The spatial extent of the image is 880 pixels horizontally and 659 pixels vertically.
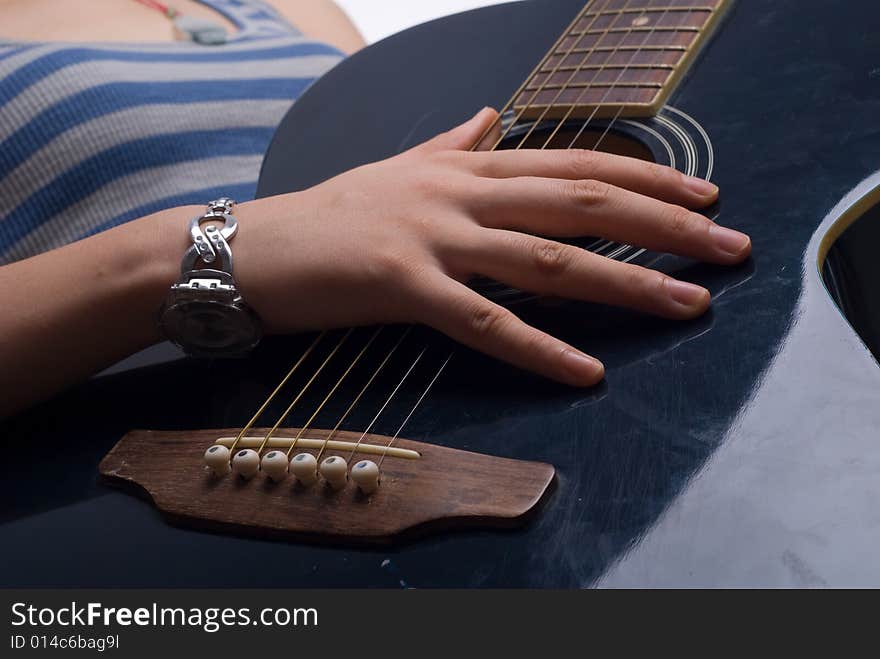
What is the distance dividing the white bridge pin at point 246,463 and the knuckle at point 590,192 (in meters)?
0.30

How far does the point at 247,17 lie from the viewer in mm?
1474

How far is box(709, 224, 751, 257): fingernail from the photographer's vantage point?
0.67 m

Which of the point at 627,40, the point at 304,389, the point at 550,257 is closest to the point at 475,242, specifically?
the point at 550,257

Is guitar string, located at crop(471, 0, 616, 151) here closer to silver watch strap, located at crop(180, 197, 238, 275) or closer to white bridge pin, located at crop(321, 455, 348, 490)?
silver watch strap, located at crop(180, 197, 238, 275)

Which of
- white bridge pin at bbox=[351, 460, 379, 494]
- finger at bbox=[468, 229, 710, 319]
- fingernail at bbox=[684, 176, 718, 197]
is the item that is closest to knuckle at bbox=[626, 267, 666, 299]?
finger at bbox=[468, 229, 710, 319]

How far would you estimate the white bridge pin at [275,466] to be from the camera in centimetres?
60

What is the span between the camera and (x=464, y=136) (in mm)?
850

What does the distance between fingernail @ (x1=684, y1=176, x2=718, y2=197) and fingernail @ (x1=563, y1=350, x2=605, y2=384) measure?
181 mm

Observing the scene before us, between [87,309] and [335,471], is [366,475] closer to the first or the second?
[335,471]

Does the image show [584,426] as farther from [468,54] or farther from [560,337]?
[468,54]

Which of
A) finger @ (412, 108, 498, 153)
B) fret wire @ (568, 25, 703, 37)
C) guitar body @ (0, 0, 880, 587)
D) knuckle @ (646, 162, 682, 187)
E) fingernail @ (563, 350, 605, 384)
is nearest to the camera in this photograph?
guitar body @ (0, 0, 880, 587)

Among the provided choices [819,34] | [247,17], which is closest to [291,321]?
[819,34]

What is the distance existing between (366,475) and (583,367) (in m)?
0.16

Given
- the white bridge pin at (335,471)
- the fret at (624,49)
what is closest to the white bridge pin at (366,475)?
the white bridge pin at (335,471)
